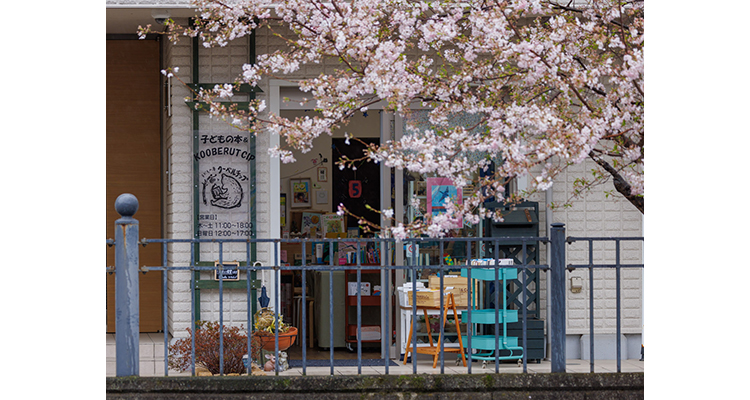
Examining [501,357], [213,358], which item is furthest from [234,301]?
[501,357]

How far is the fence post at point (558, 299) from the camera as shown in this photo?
16.1 ft

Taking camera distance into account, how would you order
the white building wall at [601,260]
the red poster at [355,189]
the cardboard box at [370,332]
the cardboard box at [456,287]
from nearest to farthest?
the cardboard box at [456,287]
the white building wall at [601,260]
the cardboard box at [370,332]
the red poster at [355,189]

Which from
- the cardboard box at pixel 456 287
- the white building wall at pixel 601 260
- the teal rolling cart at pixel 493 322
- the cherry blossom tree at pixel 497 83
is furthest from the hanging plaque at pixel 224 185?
the white building wall at pixel 601 260

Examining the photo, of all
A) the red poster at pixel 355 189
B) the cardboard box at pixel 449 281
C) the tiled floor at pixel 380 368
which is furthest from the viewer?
the red poster at pixel 355 189

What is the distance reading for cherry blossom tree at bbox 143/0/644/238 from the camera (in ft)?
13.5

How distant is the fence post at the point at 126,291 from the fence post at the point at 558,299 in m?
2.89

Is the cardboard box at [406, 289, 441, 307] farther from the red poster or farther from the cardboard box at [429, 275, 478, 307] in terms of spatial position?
the red poster

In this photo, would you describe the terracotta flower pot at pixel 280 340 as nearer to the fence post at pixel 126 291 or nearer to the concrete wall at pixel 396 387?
the concrete wall at pixel 396 387

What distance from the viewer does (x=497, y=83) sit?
4891mm

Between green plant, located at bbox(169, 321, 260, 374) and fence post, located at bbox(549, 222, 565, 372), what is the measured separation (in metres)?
2.52

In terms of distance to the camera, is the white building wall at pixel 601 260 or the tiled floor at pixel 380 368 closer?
the tiled floor at pixel 380 368

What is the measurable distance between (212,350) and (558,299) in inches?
112

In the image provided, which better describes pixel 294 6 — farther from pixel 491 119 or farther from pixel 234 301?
pixel 234 301

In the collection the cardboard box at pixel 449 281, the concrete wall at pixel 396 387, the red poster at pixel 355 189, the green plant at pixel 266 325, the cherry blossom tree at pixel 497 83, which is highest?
the cherry blossom tree at pixel 497 83
